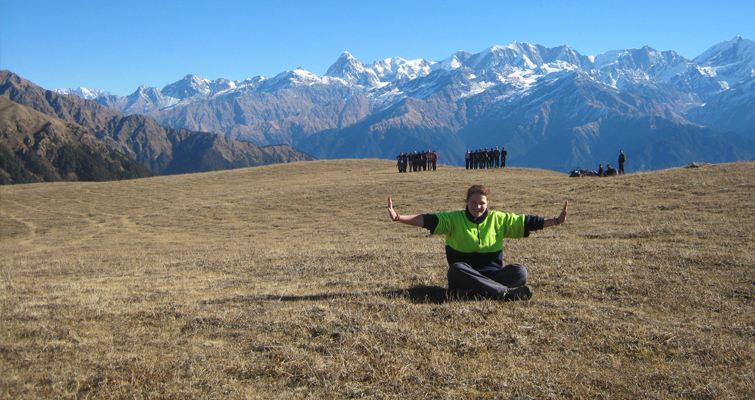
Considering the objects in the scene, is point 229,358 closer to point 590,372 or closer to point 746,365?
point 590,372

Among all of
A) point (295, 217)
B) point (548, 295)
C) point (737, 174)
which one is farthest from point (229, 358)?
point (737, 174)

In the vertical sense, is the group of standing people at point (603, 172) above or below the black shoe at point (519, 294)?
above

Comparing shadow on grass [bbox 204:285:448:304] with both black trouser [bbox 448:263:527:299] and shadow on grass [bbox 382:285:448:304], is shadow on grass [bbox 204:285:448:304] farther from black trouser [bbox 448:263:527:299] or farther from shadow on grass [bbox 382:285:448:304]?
black trouser [bbox 448:263:527:299]

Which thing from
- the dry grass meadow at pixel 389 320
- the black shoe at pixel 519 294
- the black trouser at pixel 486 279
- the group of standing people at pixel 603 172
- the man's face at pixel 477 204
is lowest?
the dry grass meadow at pixel 389 320

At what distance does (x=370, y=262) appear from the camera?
13242mm

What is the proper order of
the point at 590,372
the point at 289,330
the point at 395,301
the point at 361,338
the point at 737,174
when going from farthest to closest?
the point at 737,174
the point at 395,301
the point at 289,330
the point at 361,338
the point at 590,372

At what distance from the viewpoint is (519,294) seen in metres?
8.07

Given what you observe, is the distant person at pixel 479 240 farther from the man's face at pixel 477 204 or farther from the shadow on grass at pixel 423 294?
the shadow on grass at pixel 423 294

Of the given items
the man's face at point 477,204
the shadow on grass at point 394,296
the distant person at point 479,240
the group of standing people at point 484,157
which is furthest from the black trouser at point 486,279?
the group of standing people at point 484,157

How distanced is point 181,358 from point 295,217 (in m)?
24.0

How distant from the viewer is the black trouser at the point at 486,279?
8086mm

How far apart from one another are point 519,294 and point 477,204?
1689 mm

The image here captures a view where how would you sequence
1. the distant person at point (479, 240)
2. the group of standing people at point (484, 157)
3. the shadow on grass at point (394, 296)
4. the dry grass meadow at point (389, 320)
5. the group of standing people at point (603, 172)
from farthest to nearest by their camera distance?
1. the group of standing people at point (484, 157)
2. the group of standing people at point (603, 172)
3. the shadow on grass at point (394, 296)
4. the distant person at point (479, 240)
5. the dry grass meadow at point (389, 320)

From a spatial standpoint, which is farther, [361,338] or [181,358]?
[361,338]
